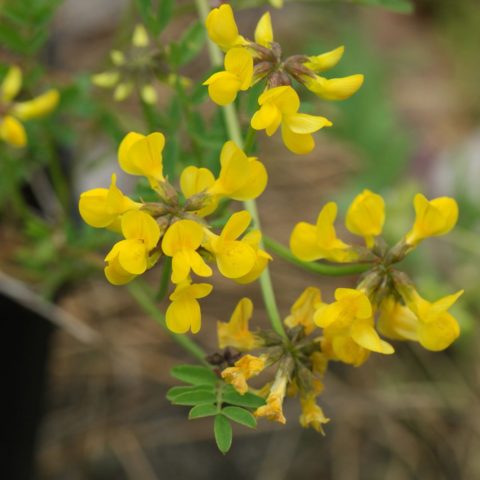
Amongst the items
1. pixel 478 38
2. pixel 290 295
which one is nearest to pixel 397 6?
pixel 290 295

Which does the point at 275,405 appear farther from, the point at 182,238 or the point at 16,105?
the point at 16,105

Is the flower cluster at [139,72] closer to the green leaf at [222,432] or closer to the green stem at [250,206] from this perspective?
the green stem at [250,206]

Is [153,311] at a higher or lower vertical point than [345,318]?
lower

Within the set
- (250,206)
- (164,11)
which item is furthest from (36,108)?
(250,206)

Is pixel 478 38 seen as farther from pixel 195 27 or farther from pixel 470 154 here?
pixel 195 27

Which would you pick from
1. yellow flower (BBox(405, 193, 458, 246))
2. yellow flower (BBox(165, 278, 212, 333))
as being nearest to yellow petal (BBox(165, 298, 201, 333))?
yellow flower (BBox(165, 278, 212, 333))

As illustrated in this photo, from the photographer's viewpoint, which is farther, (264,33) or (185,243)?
(264,33)
